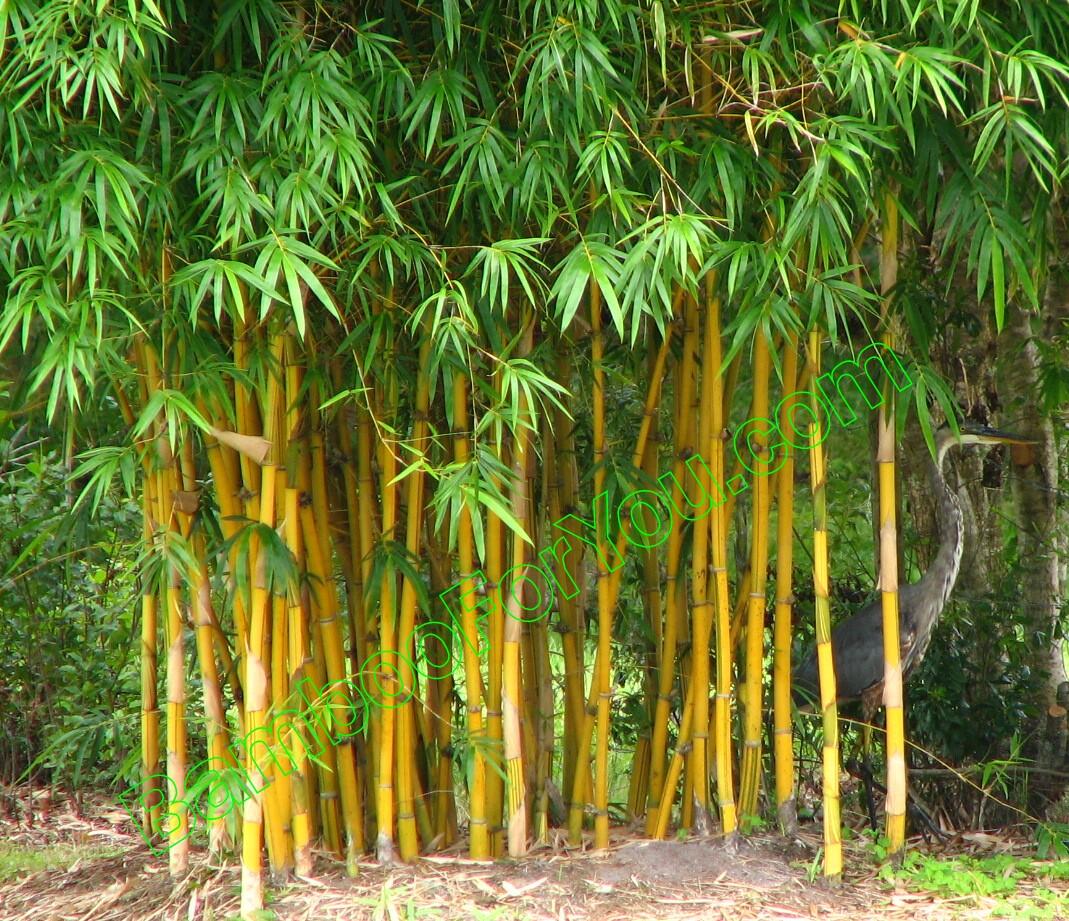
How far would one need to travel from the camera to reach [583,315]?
288cm

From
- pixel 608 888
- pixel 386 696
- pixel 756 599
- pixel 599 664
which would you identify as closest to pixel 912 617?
pixel 756 599

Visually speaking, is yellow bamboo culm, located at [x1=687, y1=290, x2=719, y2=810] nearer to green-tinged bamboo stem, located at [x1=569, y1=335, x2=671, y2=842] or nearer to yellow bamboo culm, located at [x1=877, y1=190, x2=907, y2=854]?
green-tinged bamboo stem, located at [x1=569, y1=335, x2=671, y2=842]

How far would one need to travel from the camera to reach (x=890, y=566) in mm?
2744

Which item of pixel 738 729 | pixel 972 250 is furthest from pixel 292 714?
pixel 972 250

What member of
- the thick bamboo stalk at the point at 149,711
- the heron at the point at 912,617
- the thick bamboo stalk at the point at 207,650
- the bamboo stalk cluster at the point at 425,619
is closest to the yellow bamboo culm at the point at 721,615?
the bamboo stalk cluster at the point at 425,619

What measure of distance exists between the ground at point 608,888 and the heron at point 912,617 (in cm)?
39

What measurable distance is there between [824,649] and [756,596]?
8.6 inches

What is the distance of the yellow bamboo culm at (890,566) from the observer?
273 centimetres

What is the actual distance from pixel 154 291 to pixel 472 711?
1.27 metres

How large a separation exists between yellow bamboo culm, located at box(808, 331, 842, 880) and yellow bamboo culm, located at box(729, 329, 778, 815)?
A: 0.43 ft

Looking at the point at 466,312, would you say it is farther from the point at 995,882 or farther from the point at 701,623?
the point at 995,882

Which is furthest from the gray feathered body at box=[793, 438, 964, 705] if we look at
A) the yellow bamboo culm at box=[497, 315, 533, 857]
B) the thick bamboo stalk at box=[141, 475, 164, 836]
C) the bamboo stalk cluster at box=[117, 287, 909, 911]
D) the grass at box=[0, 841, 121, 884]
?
the grass at box=[0, 841, 121, 884]

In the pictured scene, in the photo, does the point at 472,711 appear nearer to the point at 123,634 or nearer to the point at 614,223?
the point at 614,223

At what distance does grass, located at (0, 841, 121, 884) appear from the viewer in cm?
327
